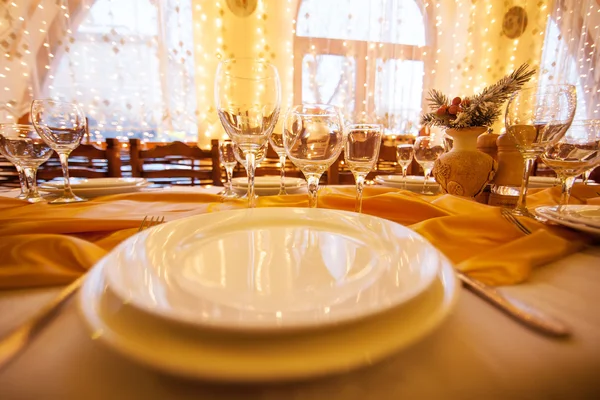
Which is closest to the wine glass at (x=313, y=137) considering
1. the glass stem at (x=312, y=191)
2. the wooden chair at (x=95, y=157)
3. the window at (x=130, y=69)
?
the glass stem at (x=312, y=191)

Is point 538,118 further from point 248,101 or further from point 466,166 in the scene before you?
point 248,101

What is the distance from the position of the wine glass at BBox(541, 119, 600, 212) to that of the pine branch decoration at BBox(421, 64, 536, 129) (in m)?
0.17

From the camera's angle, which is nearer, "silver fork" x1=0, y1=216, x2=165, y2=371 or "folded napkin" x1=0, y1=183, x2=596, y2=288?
"silver fork" x1=0, y1=216, x2=165, y2=371

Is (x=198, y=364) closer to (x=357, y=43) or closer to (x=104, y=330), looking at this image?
(x=104, y=330)

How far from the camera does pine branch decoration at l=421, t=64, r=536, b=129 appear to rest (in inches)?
27.6

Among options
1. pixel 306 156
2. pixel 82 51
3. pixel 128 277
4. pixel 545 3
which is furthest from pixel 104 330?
pixel 545 3

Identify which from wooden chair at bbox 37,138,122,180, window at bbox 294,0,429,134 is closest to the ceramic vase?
wooden chair at bbox 37,138,122,180

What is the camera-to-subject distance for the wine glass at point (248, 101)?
1.60 ft

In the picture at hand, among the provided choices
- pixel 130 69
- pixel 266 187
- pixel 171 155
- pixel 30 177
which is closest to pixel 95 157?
pixel 171 155

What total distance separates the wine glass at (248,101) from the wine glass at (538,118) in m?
0.51

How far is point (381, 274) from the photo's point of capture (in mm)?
191

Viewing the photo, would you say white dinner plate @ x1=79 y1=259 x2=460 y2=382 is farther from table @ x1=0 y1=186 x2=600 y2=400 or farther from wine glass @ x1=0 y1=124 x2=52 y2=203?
wine glass @ x1=0 y1=124 x2=52 y2=203

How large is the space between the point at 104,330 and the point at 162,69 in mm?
2889

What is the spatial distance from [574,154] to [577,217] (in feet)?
1.10
